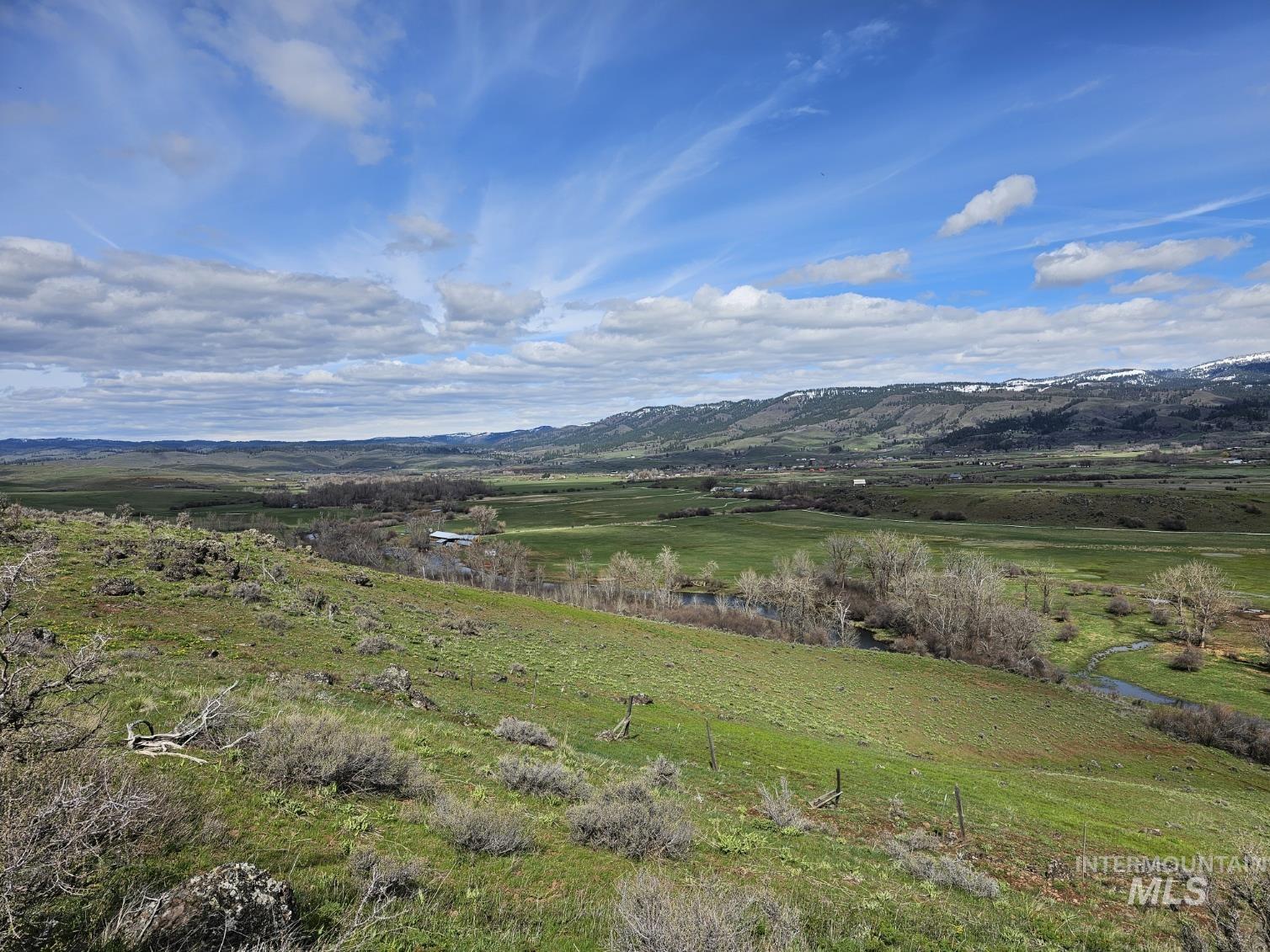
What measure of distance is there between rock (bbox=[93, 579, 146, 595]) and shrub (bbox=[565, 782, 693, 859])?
23.3m

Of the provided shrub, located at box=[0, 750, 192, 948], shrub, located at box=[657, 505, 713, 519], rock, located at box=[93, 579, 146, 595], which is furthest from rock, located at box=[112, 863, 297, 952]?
shrub, located at box=[657, 505, 713, 519]

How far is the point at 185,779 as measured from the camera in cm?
940

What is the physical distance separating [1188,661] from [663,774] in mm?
71311

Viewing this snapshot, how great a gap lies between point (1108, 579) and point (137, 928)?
11982 cm

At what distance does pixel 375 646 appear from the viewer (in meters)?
25.8

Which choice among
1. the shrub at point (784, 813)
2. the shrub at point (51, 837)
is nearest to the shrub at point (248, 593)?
the shrub at point (51, 837)

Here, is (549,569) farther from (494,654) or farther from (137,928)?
(137,928)

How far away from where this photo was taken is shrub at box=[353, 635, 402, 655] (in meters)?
25.3

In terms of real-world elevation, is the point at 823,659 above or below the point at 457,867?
below

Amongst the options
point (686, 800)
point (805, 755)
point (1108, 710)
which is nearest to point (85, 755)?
point (686, 800)

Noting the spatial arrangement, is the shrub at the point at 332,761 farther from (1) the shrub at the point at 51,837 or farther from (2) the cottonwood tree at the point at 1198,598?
(2) the cottonwood tree at the point at 1198,598

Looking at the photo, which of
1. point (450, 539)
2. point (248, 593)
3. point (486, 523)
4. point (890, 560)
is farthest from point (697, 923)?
point (486, 523)

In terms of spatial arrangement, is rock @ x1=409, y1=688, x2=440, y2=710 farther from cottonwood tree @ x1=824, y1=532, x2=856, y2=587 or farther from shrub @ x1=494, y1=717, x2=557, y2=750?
cottonwood tree @ x1=824, y1=532, x2=856, y2=587

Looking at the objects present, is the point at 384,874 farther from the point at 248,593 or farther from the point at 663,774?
the point at 248,593
